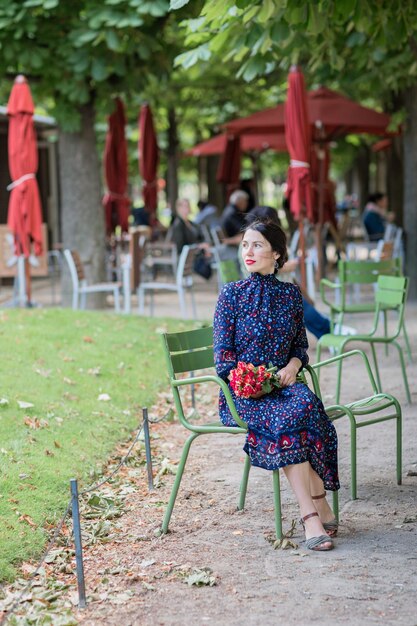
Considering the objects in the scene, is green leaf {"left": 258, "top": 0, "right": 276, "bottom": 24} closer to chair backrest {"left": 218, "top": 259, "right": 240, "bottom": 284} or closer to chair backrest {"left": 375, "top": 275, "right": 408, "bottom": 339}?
chair backrest {"left": 375, "top": 275, "right": 408, "bottom": 339}

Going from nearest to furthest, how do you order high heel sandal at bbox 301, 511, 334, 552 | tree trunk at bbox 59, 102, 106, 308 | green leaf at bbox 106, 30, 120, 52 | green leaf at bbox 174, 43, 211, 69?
high heel sandal at bbox 301, 511, 334, 552 → green leaf at bbox 174, 43, 211, 69 → green leaf at bbox 106, 30, 120, 52 → tree trunk at bbox 59, 102, 106, 308

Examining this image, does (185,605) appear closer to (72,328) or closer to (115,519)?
(115,519)

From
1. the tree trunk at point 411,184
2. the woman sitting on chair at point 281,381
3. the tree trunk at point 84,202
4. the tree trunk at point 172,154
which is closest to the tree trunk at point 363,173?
the tree trunk at point 172,154

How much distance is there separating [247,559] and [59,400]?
3.59m

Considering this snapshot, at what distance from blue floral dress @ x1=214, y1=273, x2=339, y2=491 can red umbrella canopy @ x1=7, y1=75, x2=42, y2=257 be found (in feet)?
26.1

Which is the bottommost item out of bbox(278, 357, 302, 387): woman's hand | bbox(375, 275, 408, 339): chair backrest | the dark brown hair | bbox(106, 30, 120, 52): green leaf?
bbox(278, 357, 302, 387): woman's hand

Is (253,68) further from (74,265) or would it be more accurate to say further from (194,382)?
(194,382)

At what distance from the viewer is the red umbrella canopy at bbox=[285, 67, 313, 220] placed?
12.3 m

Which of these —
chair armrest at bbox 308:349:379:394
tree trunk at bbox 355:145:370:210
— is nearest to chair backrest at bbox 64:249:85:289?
chair armrest at bbox 308:349:379:394

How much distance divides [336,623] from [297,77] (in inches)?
363

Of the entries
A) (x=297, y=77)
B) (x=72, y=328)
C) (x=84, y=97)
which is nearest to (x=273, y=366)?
(x=72, y=328)

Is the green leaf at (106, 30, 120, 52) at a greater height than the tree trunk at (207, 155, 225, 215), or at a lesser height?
greater

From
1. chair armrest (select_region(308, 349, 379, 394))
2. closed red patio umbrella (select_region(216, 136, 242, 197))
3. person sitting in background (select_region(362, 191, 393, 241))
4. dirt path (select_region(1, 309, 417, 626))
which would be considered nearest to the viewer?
dirt path (select_region(1, 309, 417, 626))

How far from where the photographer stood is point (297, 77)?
12.4 metres
